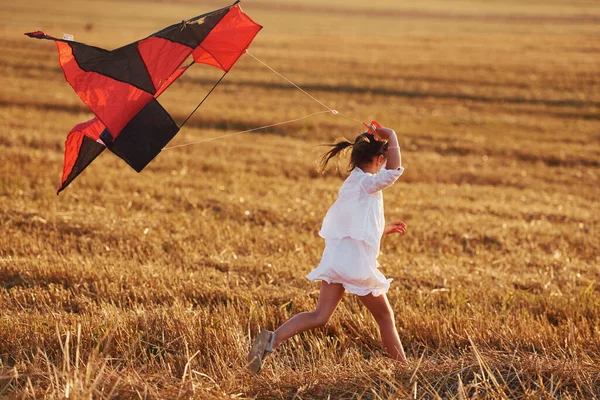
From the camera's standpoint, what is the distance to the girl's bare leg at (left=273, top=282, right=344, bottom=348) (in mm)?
4659

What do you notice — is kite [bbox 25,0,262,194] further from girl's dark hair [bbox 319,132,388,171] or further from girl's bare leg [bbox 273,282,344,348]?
girl's bare leg [bbox 273,282,344,348]

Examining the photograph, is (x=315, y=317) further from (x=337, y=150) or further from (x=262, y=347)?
(x=337, y=150)

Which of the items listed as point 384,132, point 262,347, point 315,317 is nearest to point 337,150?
point 384,132

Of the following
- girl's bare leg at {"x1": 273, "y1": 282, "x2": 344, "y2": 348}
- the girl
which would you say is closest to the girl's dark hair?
the girl

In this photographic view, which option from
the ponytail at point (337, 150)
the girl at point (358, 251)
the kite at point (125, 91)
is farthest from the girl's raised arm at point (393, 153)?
the kite at point (125, 91)

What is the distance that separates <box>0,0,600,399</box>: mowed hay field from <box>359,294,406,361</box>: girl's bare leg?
0.21 m

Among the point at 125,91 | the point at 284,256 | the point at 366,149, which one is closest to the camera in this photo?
the point at 366,149

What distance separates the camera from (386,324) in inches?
192

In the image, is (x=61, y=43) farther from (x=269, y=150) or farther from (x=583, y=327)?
(x=269, y=150)

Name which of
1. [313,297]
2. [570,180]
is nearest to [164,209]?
→ [313,297]

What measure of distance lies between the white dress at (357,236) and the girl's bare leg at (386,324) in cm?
9

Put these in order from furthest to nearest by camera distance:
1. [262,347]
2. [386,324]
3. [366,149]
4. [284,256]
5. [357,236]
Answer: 1. [284,256]
2. [366,149]
3. [386,324]
4. [357,236]
5. [262,347]

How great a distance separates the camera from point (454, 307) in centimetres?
638

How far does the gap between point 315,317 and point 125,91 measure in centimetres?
208
